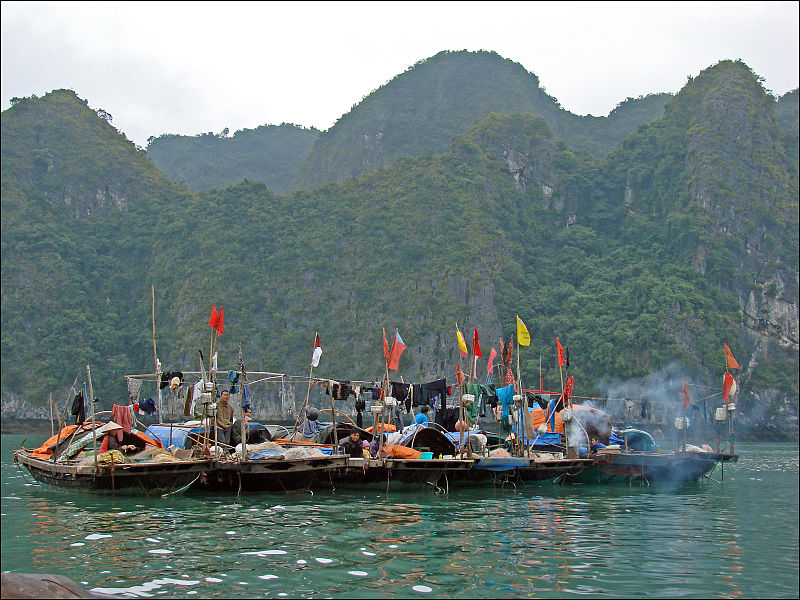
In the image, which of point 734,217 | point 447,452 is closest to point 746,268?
point 734,217

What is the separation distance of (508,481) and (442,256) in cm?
5349

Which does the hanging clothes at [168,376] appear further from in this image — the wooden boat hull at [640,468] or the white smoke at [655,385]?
the white smoke at [655,385]

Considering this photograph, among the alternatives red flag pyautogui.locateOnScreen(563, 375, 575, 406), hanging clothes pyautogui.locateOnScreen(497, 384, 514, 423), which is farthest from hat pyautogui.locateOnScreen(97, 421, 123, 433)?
red flag pyautogui.locateOnScreen(563, 375, 575, 406)

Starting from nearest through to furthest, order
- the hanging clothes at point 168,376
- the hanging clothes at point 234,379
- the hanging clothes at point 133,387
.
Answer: the hanging clothes at point 234,379 < the hanging clothes at point 168,376 < the hanging clothes at point 133,387

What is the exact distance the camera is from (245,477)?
1330cm

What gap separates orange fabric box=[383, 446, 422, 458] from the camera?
14.7 m

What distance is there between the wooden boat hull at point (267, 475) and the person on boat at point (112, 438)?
83.7 inches

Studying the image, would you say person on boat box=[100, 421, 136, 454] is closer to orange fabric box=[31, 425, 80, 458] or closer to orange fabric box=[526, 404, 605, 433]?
orange fabric box=[31, 425, 80, 458]

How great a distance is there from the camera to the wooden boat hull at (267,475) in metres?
13.1

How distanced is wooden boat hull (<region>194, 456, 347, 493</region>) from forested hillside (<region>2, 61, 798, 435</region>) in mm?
42875

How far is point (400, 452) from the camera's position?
48.4ft

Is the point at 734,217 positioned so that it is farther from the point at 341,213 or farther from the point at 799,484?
the point at 799,484

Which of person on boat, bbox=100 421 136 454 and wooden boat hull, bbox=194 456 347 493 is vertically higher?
person on boat, bbox=100 421 136 454

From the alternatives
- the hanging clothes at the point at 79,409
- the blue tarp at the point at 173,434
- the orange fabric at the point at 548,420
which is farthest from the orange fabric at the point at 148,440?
the orange fabric at the point at 548,420
